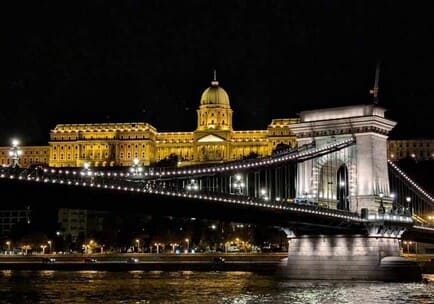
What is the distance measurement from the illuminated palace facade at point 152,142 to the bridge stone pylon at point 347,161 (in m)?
124

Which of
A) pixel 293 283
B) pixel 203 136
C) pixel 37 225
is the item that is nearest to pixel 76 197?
pixel 293 283

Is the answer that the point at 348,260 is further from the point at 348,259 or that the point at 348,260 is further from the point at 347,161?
the point at 347,161

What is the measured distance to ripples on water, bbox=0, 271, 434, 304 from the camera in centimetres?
4394

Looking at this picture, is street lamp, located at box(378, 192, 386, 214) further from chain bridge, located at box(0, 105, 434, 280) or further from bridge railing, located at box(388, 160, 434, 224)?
bridge railing, located at box(388, 160, 434, 224)

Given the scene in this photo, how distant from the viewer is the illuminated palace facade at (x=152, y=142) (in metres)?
188

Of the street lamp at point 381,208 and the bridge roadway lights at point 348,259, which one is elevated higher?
the street lamp at point 381,208

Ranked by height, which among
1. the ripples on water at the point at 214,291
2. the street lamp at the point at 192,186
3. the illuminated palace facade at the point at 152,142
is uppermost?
the illuminated palace facade at the point at 152,142

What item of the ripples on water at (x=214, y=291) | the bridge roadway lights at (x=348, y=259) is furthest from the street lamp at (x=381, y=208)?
the ripples on water at (x=214, y=291)

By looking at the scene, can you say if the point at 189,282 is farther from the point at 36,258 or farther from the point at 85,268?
the point at 36,258

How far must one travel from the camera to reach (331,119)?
196 ft

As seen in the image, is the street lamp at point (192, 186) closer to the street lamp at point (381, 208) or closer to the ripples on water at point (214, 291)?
the ripples on water at point (214, 291)

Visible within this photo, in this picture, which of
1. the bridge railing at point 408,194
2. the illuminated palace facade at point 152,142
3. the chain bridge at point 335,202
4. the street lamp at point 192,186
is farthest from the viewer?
the illuminated palace facade at point 152,142

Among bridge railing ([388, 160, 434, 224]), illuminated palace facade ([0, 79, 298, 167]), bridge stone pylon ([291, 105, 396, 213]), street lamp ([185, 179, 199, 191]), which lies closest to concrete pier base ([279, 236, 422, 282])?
bridge stone pylon ([291, 105, 396, 213])

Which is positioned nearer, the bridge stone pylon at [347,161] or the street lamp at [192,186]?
the street lamp at [192,186]
